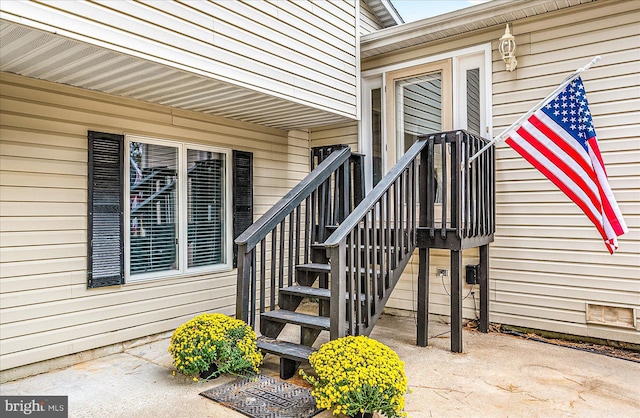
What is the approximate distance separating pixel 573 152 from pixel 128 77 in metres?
3.62

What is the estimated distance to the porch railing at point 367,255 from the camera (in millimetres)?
3117

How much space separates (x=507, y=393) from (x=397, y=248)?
1.33 metres

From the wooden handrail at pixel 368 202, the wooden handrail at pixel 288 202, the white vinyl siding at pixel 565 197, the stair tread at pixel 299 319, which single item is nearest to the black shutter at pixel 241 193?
the wooden handrail at pixel 288 202

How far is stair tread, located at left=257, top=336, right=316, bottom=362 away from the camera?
10.4 ft

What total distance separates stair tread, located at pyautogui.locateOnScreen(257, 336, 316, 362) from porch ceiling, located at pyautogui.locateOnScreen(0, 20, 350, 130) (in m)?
2.14

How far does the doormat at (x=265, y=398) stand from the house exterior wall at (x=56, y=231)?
1.48 meters

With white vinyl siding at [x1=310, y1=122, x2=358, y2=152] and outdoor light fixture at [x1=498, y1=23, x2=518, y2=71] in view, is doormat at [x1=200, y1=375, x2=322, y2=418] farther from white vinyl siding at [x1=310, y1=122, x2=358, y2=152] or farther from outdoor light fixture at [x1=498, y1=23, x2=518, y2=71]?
outdoor light fixture at [x1=498, y1=23, x2=518, y2=71]

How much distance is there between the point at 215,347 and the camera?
3221 mm

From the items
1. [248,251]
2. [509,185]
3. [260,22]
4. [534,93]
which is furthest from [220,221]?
[534,93]

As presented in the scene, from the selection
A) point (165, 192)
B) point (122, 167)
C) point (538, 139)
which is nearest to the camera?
point (538, 139)

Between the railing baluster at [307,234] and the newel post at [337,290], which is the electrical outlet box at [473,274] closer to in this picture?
the railing baluster at [307,234]

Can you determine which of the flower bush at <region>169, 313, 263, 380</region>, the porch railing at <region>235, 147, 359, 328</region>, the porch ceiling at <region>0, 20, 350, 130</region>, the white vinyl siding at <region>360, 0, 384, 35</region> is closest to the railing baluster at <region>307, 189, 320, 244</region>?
the porch railing at <region>235, 147, 359, 328</region>

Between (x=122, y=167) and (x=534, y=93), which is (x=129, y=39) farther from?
(x=534, y=93)

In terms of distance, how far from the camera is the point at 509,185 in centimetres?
461
